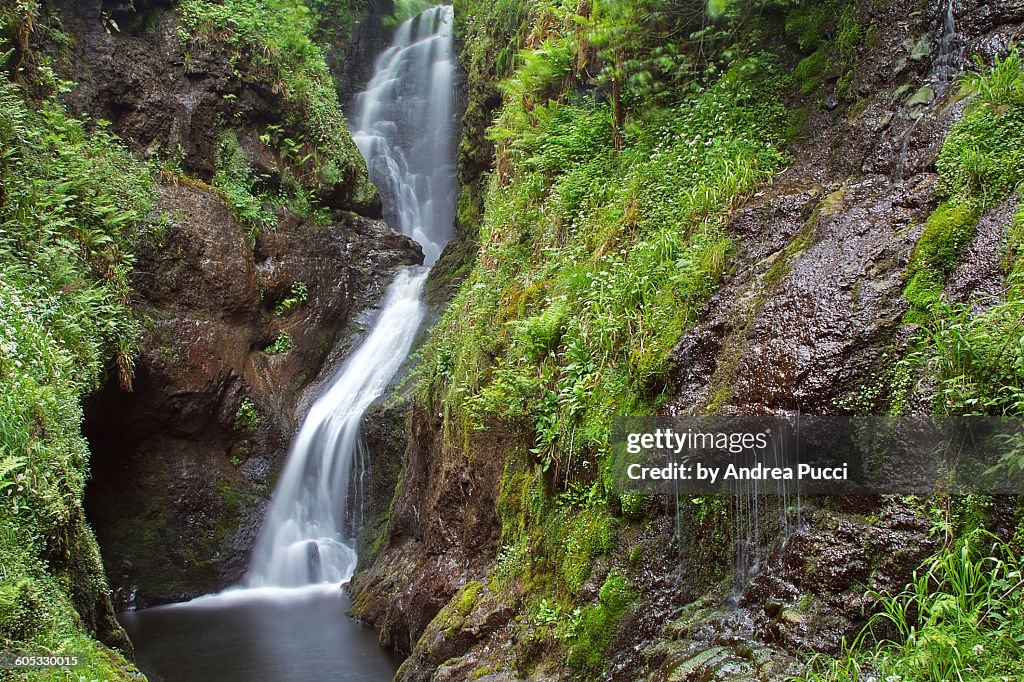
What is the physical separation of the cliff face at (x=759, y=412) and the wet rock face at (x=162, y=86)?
9.38 metres

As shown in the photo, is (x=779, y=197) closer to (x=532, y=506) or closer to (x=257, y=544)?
(x=532, y=506)

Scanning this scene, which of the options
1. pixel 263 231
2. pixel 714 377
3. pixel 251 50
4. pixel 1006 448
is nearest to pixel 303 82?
pixel 251 50

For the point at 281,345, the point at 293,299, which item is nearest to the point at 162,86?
the point at 293,299

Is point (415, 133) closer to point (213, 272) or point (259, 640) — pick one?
point (213, 272)

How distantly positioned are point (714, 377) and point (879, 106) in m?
2.89

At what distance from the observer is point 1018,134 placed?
4.47 m

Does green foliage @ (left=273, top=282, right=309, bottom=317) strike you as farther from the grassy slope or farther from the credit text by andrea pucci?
the credit text by andrea pucci

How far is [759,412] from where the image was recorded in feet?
14.2

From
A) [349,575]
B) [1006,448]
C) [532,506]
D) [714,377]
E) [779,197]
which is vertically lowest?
[349,575]

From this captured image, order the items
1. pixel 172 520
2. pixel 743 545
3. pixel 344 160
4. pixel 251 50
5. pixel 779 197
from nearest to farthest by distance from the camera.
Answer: pixel 743 545
pixel 779 197
pixel 172 520
pixel 251 50
pixel 344 160

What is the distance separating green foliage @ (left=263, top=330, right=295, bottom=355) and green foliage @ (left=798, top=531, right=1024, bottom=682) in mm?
11926

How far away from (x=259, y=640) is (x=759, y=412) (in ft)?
24.6

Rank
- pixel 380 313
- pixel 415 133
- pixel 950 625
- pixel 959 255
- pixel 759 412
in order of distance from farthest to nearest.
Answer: pixel 415 133
pixel 380 313
pixel 759 412
pixel 959 255
pixel 950 625

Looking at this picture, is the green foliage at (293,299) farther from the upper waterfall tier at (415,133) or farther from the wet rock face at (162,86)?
the upper waterfall tier at (415,133)
